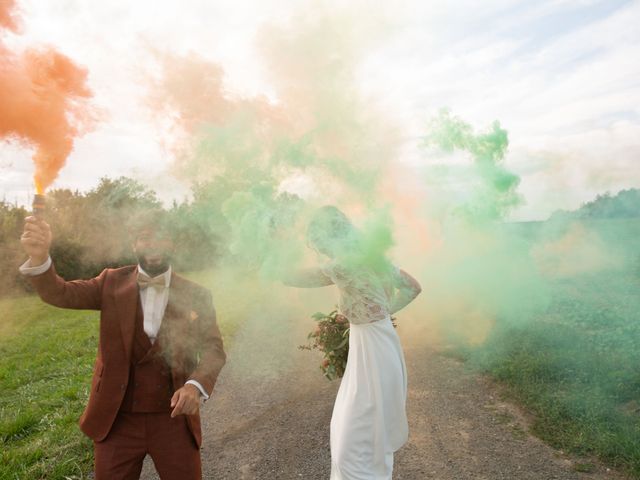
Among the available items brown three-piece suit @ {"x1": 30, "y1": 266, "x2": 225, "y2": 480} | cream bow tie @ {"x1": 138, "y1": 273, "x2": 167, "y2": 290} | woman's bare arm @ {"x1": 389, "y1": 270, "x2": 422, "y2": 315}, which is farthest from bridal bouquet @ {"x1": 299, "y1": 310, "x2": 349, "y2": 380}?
cream bow tie @ {"x1": 138, "y1": 273, "x2": 167, "y2": 290}

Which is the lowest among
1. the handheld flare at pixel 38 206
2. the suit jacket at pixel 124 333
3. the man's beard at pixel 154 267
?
the suit jacket at pixel 124 333

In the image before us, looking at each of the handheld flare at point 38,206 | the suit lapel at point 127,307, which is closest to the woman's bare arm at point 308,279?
the suit lapel at point 127,307

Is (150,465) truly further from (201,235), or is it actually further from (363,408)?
→ (201,235)

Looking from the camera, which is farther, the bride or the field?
the field

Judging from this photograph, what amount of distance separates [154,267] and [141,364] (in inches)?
25.5

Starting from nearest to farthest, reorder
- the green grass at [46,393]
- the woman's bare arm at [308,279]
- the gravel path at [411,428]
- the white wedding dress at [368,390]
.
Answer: the white wedding dress at [368,390] < the woman's bare arm at [308,279] < the gravel path at [411,428] < the green grass at [46,393]

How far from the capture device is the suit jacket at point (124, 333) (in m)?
2.96

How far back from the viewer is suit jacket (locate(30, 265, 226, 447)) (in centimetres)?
296

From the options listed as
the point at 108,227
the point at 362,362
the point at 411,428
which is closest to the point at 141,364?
the point at 362,362

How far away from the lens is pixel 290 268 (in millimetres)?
4082

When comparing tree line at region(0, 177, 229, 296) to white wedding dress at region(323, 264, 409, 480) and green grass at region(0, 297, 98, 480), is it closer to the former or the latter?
A: white wedding dress at region(323, 264, 409, 480)

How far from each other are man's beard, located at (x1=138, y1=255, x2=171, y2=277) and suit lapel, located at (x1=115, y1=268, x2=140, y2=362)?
0.10 meters

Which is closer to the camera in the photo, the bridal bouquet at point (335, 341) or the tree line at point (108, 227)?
the bridal bouquet at point (335, 341)

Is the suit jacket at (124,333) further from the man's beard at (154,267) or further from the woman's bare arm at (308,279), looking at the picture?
the woman's bare arm at (308,279)
